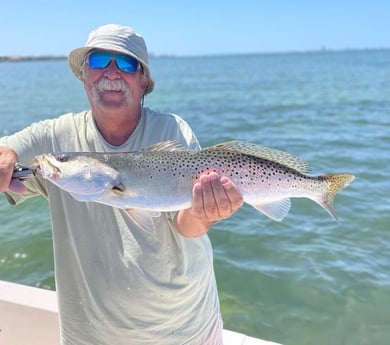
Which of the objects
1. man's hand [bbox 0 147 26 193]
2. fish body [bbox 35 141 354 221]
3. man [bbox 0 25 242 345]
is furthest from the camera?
man [bbox 0 25 242 345]

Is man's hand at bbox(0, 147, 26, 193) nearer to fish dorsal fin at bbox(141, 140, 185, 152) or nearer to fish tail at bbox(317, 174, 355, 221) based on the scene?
fish dorsal fin at bbox(141, 140, 185, 152)

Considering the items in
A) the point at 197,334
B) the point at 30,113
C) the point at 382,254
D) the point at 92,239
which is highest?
the point at 92,239

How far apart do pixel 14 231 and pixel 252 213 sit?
474 cm

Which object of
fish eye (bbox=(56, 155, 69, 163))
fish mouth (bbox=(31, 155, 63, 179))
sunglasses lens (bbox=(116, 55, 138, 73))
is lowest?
fish mouth (bbox=(31, 155, 63, 179))

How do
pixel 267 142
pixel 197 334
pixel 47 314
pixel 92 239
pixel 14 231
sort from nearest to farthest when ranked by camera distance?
pixel 92 239, pixel 197 334, pixel 47 314, pixel 14 231, pixel 267 142

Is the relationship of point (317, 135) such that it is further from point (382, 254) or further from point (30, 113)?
point (30, 113)

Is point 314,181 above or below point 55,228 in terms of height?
above

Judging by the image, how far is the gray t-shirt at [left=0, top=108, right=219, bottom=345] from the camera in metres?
2.77

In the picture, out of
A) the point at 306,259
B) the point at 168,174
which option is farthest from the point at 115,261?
the point at 306,259

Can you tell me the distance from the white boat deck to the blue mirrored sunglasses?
2236 millimetres

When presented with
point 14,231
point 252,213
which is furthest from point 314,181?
point 14,231

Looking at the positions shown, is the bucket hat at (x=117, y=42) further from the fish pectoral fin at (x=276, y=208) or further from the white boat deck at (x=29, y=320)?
the white boat deck at (x=29, y=320)

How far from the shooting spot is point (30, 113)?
25141 mm

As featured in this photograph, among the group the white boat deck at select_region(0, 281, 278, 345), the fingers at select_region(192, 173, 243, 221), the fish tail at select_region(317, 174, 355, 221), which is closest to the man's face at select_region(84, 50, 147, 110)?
the fingers at select_region(192, 173, 243, 221)
